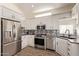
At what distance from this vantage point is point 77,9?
3258 millimetres

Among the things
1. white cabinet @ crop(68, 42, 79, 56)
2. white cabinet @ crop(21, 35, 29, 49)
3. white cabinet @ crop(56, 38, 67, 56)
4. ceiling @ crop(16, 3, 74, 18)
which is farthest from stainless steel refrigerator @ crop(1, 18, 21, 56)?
white cabinet @ crop(68, 42, 79, 56)

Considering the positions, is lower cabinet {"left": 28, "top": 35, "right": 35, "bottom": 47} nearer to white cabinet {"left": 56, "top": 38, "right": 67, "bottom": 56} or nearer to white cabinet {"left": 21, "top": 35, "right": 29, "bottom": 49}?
white cabinet {"left": 21, "top": 35, "right": 29, "bottom": 49}

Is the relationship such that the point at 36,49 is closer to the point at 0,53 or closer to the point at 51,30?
the point at 51,30

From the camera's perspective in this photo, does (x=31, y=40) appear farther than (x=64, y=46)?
No

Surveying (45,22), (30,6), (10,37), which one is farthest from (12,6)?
(45,22)

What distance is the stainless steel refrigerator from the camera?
2729 mm

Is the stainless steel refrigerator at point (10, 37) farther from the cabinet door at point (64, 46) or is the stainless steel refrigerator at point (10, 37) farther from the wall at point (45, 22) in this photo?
the cabinet door at point (64, 46)

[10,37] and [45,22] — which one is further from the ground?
[45,22]

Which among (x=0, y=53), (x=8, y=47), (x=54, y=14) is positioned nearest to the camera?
(x=0, y=53)

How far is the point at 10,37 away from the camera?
2.91 metres

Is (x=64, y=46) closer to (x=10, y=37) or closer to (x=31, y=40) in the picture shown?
(x=31, y=40)

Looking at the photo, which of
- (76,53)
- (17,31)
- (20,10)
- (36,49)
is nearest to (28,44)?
(36,49)

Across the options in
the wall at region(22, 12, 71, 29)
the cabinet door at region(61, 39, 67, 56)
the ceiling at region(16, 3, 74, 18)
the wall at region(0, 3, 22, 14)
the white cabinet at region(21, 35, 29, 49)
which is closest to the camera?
the wall at region(0, 3, 22, 14)

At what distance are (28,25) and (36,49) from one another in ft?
2.42
